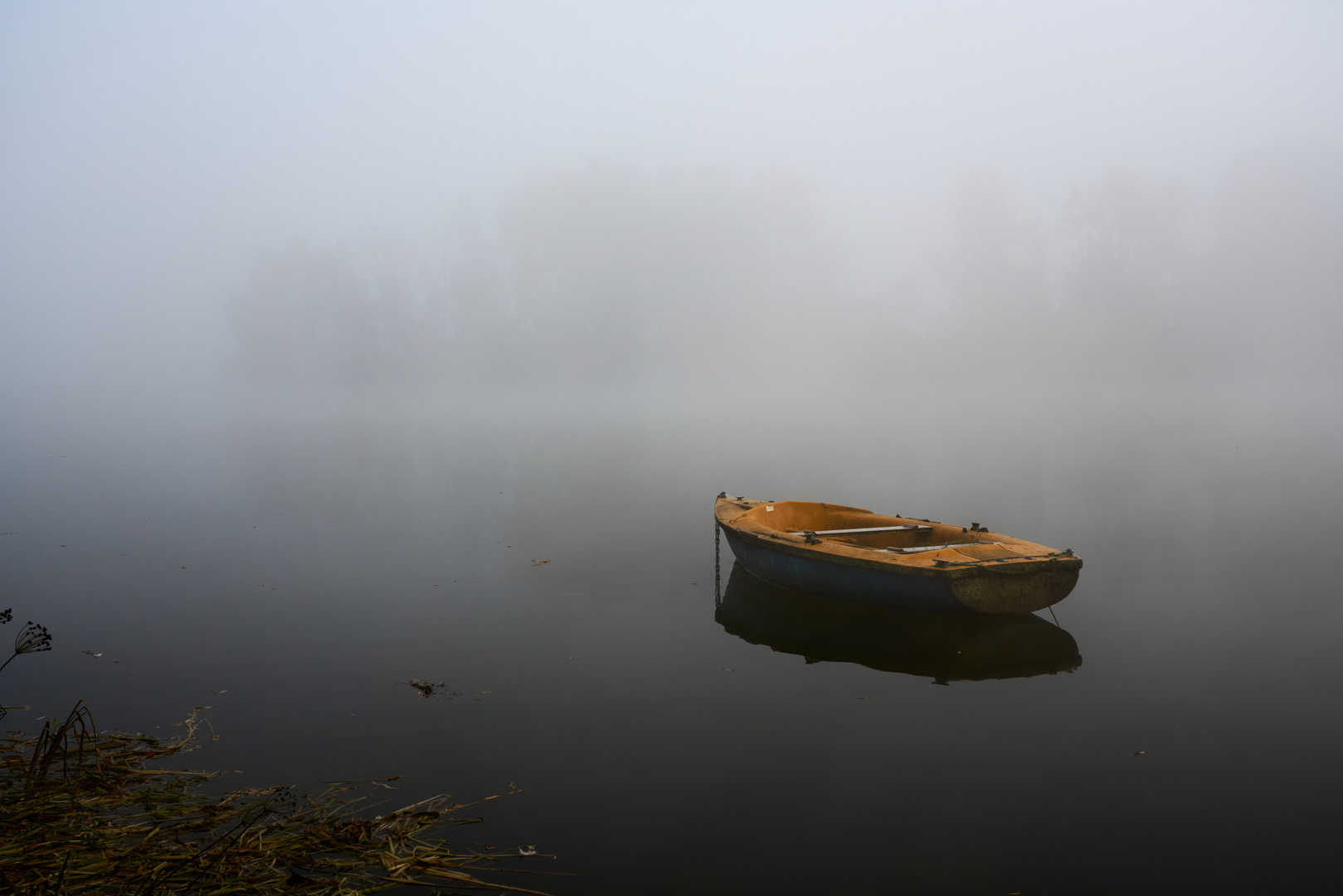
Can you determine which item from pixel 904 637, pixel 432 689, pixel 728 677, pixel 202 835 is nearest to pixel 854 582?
pixel 904 637

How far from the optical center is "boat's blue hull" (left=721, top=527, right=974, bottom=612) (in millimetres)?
9531

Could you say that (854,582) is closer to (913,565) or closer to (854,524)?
(913,565)

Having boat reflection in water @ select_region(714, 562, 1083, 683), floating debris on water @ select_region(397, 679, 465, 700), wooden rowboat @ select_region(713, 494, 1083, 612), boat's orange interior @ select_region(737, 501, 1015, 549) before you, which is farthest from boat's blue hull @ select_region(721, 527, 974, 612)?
floating debris on water @ select_region(397, 679, 465, 700)

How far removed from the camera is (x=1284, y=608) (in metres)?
11.2

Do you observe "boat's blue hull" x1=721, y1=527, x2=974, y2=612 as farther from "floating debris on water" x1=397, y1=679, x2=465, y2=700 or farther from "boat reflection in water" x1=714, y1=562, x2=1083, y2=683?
"floating debris on water" x1=397, y1=679, x2=465, y2=700

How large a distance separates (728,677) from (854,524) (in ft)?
17.8

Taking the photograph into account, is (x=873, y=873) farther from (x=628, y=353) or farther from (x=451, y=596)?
(x=628, y=353)

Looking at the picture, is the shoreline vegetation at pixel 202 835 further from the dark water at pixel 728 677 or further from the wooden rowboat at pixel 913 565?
the wooden rowboat at pixel 913 565

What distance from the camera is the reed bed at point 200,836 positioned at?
4.70 meters

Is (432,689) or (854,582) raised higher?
(854,582)

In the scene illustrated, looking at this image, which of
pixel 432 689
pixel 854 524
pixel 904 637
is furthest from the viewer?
pixel 854 524

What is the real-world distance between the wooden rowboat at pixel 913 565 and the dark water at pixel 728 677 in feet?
1.86

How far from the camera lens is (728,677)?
353 inches

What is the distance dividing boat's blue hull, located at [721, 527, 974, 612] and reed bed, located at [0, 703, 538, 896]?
5.63 meters
